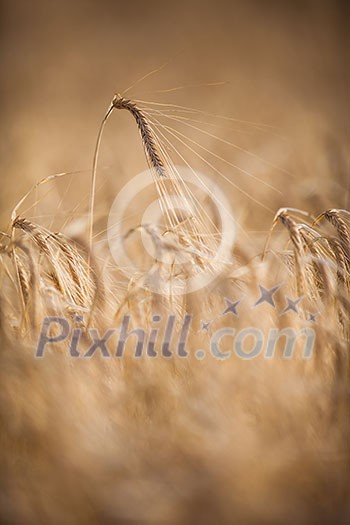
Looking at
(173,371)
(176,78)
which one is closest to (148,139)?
(173,371)

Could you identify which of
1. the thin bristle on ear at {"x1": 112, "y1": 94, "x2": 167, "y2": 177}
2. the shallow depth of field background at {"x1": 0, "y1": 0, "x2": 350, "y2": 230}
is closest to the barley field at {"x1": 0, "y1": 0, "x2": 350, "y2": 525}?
the thin bristle on ear at {"x1": 112, "y1": 94, "x2": 167, "y2": 177}

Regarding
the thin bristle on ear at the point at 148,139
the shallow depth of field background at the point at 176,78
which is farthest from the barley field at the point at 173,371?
the shallow depth of field background at the point at 176,78

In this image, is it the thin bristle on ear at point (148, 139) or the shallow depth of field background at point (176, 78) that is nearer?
the thin bristle on ear at point (148, 139)

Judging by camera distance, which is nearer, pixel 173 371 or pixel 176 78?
pixel 173 371

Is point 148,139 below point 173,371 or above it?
above

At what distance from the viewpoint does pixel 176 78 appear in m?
1.23

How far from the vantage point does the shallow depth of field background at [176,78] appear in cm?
105

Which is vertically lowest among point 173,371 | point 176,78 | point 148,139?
point 173,371

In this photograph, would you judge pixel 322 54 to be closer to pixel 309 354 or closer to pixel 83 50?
pixel 83 50

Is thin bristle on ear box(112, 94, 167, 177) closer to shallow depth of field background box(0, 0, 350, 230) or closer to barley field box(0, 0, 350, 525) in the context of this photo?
barley field box(0, 0, 350, 525)

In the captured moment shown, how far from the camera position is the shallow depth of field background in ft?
3.44

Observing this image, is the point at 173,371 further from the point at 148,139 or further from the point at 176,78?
the point at 176,78

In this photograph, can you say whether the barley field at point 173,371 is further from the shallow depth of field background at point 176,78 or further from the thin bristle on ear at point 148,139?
the shallow depth of field background at point 176,78

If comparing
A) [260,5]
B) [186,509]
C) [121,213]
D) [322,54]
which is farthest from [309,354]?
[260,5]
